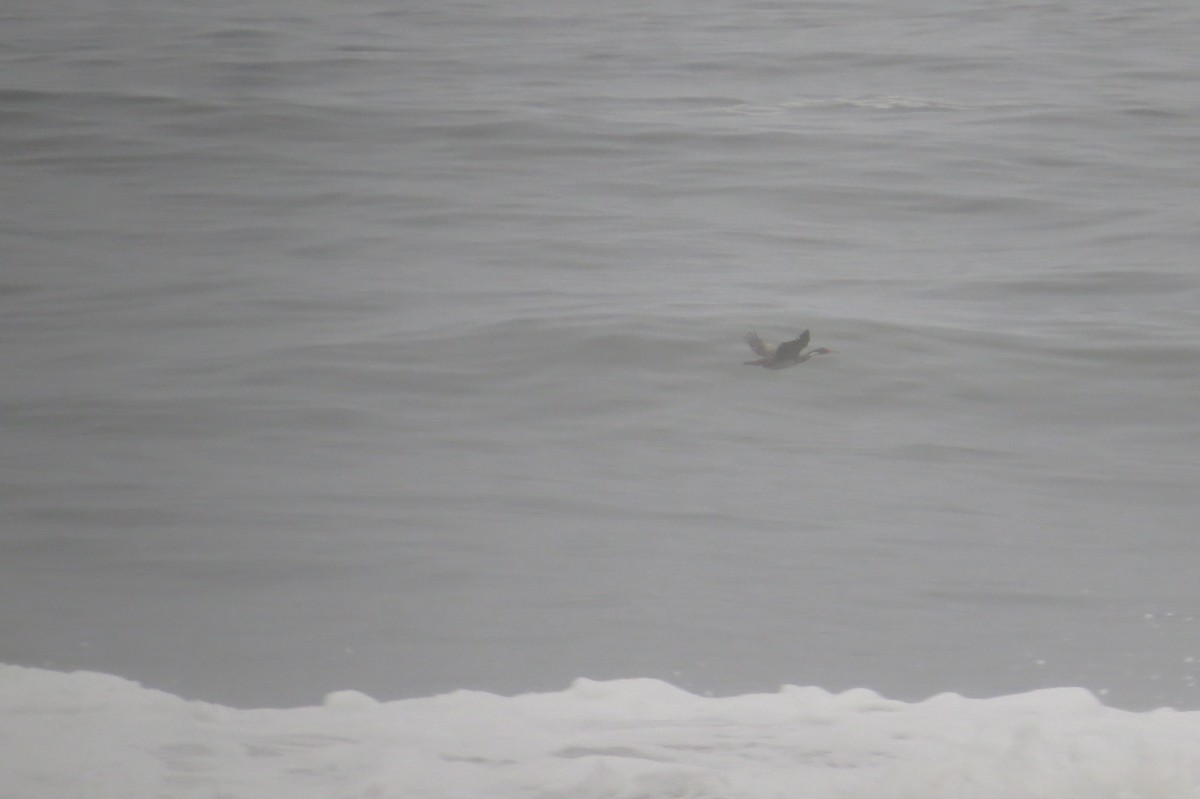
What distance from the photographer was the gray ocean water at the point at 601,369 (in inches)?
158

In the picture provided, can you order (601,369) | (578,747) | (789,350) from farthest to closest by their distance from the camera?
(601,369)
(789,350)
(578,747)

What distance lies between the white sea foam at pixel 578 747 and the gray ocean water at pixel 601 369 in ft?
1.14

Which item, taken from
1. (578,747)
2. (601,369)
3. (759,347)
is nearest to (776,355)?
(759,347)

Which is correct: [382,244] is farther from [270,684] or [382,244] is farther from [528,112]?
[270,684]

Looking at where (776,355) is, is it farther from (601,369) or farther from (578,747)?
(578,747)

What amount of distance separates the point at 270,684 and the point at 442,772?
878 mm

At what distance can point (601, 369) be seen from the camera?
682 cm

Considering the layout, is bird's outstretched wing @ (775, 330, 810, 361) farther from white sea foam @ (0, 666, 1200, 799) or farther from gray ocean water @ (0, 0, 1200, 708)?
white sea foam @ (0, 666, 1200, 799)

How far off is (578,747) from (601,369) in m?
3.94

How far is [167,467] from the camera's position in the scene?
17.8 ft

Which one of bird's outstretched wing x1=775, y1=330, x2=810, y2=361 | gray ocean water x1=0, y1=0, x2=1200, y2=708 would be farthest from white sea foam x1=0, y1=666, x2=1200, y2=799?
bird's outstretched wing x1=775, y1=330, x2=810, y2=361

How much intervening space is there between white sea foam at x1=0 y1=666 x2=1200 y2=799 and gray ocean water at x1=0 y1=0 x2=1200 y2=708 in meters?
0.35

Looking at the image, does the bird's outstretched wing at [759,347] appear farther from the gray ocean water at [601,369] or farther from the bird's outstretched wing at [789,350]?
the gray ocean water at [601,369]

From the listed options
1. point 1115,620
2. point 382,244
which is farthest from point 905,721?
point 382,244
